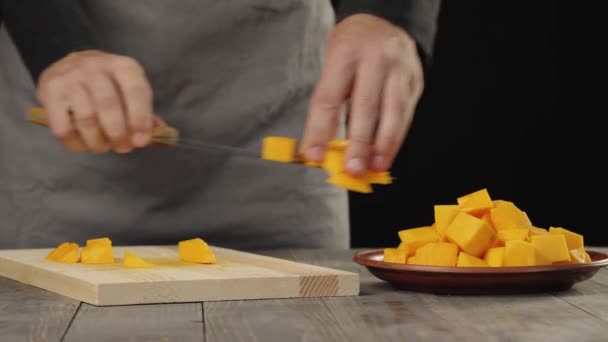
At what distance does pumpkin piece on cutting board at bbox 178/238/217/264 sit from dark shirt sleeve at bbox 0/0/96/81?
43cm

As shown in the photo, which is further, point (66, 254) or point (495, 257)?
point (66, 254)

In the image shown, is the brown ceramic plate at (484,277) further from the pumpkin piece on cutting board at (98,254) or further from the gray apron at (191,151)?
the gray apron at (191,151)

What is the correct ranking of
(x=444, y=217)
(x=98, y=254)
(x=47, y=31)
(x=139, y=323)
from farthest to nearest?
(x=47, y=31)
(x=98, y=254)
(x=444, y=217)
(x=139, y=323)

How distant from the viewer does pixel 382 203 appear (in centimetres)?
379

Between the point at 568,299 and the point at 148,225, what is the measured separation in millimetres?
998

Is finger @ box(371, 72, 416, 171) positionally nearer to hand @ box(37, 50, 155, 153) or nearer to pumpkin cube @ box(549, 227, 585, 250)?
Answer: pumpkin cube @ box(549, 227, 585, 250)

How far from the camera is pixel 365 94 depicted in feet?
4.98

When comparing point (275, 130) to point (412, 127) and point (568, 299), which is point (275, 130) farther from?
point (412, 127)

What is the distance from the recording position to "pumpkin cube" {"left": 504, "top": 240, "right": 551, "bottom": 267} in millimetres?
1318

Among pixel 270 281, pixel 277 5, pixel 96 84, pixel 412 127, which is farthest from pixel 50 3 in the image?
pixel 412 127

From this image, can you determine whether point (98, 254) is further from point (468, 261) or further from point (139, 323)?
point (468, 261)

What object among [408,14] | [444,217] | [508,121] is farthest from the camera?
[508,121]

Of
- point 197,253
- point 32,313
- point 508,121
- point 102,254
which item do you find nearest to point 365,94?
point 197,253

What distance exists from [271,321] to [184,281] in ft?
0.59
